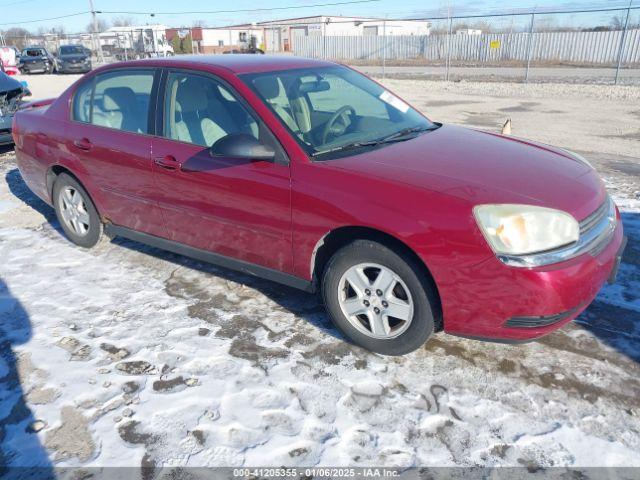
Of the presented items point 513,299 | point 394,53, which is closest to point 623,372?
point 513,299

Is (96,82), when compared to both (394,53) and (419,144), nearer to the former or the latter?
(419,144)

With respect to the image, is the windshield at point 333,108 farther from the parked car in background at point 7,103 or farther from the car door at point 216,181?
the parked car in background at point 7,103

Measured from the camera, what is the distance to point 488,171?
9.77 ft

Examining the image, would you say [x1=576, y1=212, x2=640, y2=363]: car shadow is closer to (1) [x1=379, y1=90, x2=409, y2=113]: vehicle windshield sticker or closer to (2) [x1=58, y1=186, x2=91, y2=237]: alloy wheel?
(1) [x1=379, y1=90, x2=409, y2=113]: vehicle windshield sticker

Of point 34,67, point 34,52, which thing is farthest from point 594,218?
point 34,52

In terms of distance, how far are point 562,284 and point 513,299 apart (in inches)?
9.7

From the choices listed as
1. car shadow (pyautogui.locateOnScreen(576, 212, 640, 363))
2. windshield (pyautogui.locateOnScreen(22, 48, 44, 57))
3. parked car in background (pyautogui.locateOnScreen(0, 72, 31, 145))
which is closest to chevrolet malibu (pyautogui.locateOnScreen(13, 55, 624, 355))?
car shadow (pyautogui.locateOnScreen(576, 212, 640, 363))

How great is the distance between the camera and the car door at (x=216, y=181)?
10.7ft

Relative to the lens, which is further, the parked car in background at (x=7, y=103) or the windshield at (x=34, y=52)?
the windshield at (x=34, y=52)

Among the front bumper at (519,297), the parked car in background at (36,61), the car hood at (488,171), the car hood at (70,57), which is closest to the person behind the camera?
the front bumper at (519,297)

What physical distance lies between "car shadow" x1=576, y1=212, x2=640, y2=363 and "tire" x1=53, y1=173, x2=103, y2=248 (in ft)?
13.3

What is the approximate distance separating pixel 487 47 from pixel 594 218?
2842cm

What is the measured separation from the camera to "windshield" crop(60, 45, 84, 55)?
30.5m

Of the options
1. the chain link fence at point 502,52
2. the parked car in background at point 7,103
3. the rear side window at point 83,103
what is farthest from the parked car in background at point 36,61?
the rear side window at point 83,103
